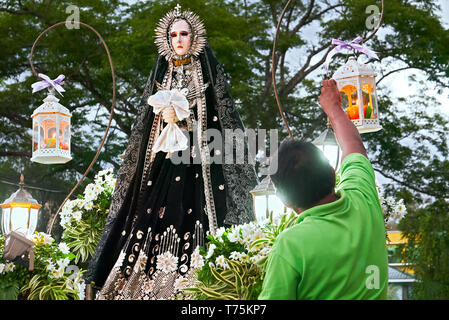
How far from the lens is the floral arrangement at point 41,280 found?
14.5 feet

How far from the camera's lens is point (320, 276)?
1.83 m

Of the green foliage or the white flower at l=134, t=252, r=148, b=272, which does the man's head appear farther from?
the green foliage

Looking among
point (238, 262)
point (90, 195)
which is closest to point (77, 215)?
point (90, 195)

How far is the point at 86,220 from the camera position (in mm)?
6219

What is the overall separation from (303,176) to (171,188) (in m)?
3.82

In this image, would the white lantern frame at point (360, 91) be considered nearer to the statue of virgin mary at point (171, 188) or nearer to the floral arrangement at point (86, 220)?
the statue of virgin mary at point (171, 188)

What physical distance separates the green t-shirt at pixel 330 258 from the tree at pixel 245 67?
11.0m

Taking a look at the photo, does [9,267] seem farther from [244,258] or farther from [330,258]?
[330,258]

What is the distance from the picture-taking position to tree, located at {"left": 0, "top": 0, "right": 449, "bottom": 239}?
1333cm

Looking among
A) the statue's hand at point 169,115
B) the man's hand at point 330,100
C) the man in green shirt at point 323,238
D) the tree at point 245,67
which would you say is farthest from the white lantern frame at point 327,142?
the tree at point 245,67

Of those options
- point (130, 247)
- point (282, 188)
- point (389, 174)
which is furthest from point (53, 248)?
point (389, 174)

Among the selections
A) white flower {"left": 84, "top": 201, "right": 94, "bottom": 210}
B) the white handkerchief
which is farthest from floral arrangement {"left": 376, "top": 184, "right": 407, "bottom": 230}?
white flower {"left": 84, "top": 201, "right": 94, "bottom": 210}

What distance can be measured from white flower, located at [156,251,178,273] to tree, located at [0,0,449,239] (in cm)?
784

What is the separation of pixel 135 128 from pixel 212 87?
0.83 metres
